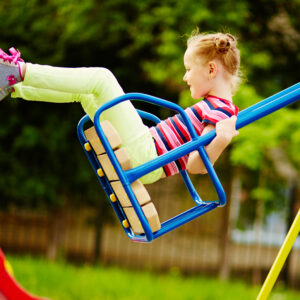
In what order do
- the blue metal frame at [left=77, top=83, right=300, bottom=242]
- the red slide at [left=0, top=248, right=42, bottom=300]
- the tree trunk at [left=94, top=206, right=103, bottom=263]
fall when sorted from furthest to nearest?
the tree trunk at [left=94, top=206, right=103, bottom=263]
the red slide at [left=0, top=248, right=42, bottom=300]
the blue metal frame at [left=77, top=83, right=300, bottom=242]

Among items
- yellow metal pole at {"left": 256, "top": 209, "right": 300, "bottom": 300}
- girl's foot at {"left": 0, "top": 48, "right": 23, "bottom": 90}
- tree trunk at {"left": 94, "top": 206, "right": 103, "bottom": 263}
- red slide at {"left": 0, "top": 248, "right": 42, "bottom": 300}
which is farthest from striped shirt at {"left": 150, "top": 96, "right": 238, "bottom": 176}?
tree trunk at {"left": 94, "top": 206, "right": 103, "bottom": 263}

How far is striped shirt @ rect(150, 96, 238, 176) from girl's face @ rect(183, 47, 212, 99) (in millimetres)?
54

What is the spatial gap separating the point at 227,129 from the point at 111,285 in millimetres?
→ 4626

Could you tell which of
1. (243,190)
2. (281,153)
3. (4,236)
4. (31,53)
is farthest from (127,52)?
(4,236)

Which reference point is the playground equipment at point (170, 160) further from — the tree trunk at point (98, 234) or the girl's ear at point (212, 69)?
the tree trunk at point (98, 234)

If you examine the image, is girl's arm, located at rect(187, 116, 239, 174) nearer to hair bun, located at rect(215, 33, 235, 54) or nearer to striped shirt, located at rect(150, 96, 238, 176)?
striped shirt, located at rect(150, 96, 238, 176)

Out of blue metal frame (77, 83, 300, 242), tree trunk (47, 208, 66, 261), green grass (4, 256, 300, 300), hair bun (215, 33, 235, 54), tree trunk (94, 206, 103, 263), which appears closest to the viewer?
blue metal frame (77, 83, 300, 242)

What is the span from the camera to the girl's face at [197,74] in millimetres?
2004

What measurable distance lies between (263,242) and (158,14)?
427cm

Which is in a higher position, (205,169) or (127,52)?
(127,52)

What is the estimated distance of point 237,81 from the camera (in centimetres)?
217

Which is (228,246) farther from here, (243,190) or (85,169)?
(85,169)

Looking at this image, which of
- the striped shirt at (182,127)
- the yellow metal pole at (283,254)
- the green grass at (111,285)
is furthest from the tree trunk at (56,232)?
the yellow metal pole at (283,254)

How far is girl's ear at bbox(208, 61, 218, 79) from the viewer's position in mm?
1990
